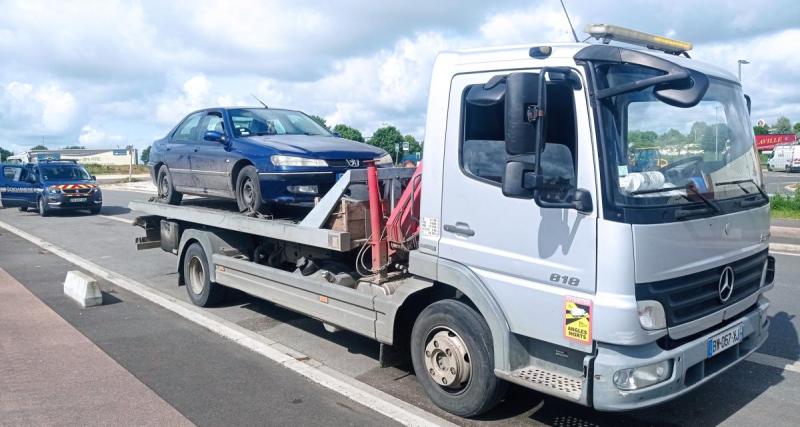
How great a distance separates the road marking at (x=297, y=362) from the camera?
15.3ft

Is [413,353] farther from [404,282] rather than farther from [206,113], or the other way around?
[206,113]

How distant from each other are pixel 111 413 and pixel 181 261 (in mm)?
3820

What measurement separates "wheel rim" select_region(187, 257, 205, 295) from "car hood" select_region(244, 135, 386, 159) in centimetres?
185

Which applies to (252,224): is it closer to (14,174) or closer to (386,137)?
(386,137)

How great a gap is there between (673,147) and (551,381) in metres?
1.68

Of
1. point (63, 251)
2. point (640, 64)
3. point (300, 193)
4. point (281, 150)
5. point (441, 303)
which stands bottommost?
point (63, 251)

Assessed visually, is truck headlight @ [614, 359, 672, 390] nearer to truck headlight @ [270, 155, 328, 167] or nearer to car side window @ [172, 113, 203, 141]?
truck headlight @ [270, 155, 328, 167]

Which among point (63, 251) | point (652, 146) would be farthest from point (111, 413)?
point (63, 251)

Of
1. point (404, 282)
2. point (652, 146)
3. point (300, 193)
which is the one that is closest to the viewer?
point (652, 146)

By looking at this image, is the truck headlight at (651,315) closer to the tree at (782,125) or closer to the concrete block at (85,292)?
the concrete block at (85,292)

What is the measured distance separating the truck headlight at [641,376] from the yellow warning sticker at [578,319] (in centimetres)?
26

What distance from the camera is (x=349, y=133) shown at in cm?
944

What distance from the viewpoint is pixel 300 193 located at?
671 cm

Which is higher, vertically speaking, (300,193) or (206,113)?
(206,113)
